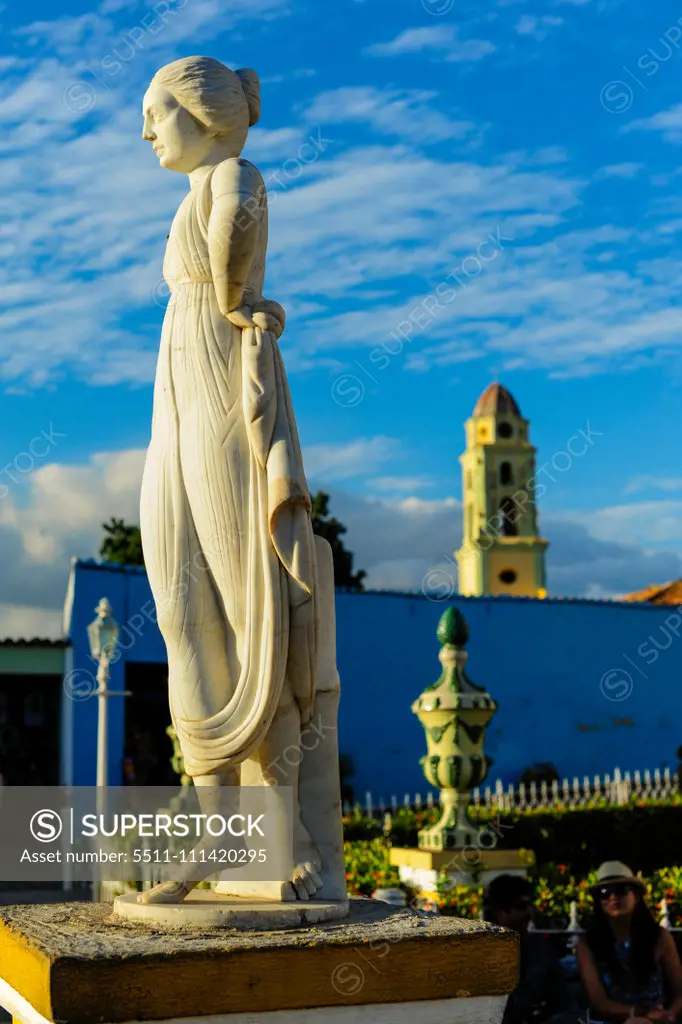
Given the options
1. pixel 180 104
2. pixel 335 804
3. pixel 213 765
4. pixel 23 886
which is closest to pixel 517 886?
pixel 335 804

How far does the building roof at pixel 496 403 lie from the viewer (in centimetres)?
5041

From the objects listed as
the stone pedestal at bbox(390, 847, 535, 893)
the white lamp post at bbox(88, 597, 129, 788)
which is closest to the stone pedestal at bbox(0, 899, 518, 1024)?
the stone pedestal at bbox(390, 847, 535, 893)

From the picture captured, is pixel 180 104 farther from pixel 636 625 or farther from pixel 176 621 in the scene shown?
pixel 636 625

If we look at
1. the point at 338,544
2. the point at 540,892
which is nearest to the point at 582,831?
the point at 540,892

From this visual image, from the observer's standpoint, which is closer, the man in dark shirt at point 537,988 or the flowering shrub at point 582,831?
the man in dark shirt at point 537,988

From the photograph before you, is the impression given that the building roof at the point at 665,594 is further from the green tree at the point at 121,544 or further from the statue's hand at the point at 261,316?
the statue's hand at the point at 261,316

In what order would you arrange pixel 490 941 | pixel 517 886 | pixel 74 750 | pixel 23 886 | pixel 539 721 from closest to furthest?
pixel 490 941 < pixel 517 886 < pixel 23 886 < pixel 74 750 < pixel 539 721

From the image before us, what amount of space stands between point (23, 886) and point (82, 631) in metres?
4.13

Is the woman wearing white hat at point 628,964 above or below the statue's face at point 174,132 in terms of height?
below

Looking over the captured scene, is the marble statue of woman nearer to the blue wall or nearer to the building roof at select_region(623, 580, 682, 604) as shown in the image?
the blue wall

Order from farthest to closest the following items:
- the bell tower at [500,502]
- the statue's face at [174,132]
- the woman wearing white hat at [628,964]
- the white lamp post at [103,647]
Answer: the bell tower at [500,502] → the white lamp post at [103,647] → the woman wearing white hat at [628,964] → the statue's face at [174,132]

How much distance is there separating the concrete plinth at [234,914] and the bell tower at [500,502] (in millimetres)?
45899

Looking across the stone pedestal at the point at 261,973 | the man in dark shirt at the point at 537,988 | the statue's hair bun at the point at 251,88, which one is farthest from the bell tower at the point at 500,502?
the stone pedestal at the point at 261,973

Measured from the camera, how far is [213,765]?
3.17 metres
